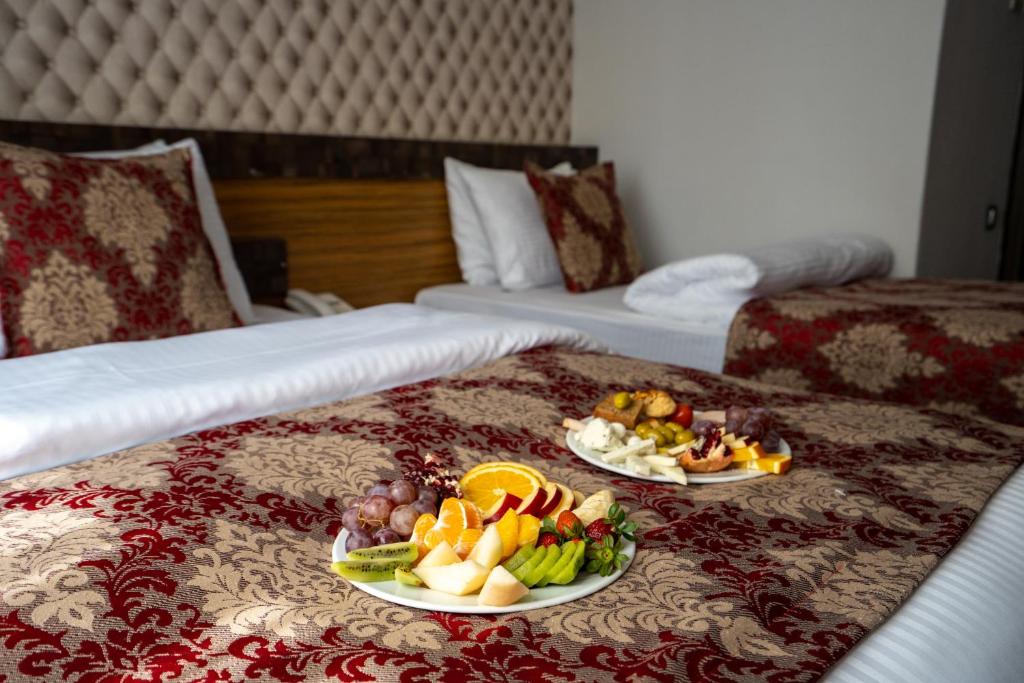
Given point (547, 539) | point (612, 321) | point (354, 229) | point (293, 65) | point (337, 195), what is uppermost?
point (293, 65)

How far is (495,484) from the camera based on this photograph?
3.36ft

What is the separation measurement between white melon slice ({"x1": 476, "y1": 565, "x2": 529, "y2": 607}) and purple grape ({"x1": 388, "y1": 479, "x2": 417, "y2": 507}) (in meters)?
0.17

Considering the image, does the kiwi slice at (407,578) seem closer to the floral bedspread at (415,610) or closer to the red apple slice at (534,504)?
the floral bedspread at (415,610)

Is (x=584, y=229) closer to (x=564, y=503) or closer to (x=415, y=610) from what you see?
(x=564, y=503)

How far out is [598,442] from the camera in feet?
3.97

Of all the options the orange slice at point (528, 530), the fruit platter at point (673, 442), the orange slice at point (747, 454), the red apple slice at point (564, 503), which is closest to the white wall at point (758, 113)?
the fruit platter at point (673, 442)

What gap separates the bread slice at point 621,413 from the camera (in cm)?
130

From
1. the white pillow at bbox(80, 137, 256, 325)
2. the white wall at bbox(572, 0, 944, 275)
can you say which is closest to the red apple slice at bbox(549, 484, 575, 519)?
the white pillow at bbox(80, 137, 256, 325)

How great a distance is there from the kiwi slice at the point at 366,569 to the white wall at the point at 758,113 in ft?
10.2

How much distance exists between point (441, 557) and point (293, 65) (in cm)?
232

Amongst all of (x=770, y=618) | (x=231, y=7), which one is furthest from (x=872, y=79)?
(x=770, y=618)

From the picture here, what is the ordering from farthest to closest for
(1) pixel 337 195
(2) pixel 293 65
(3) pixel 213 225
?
(1) pixel 337 195 < (2) pixel 293 65 < (3) pixel 213 225

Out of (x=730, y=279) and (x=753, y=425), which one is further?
(x=730, y=279)

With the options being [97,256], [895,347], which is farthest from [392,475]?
[895,347]
